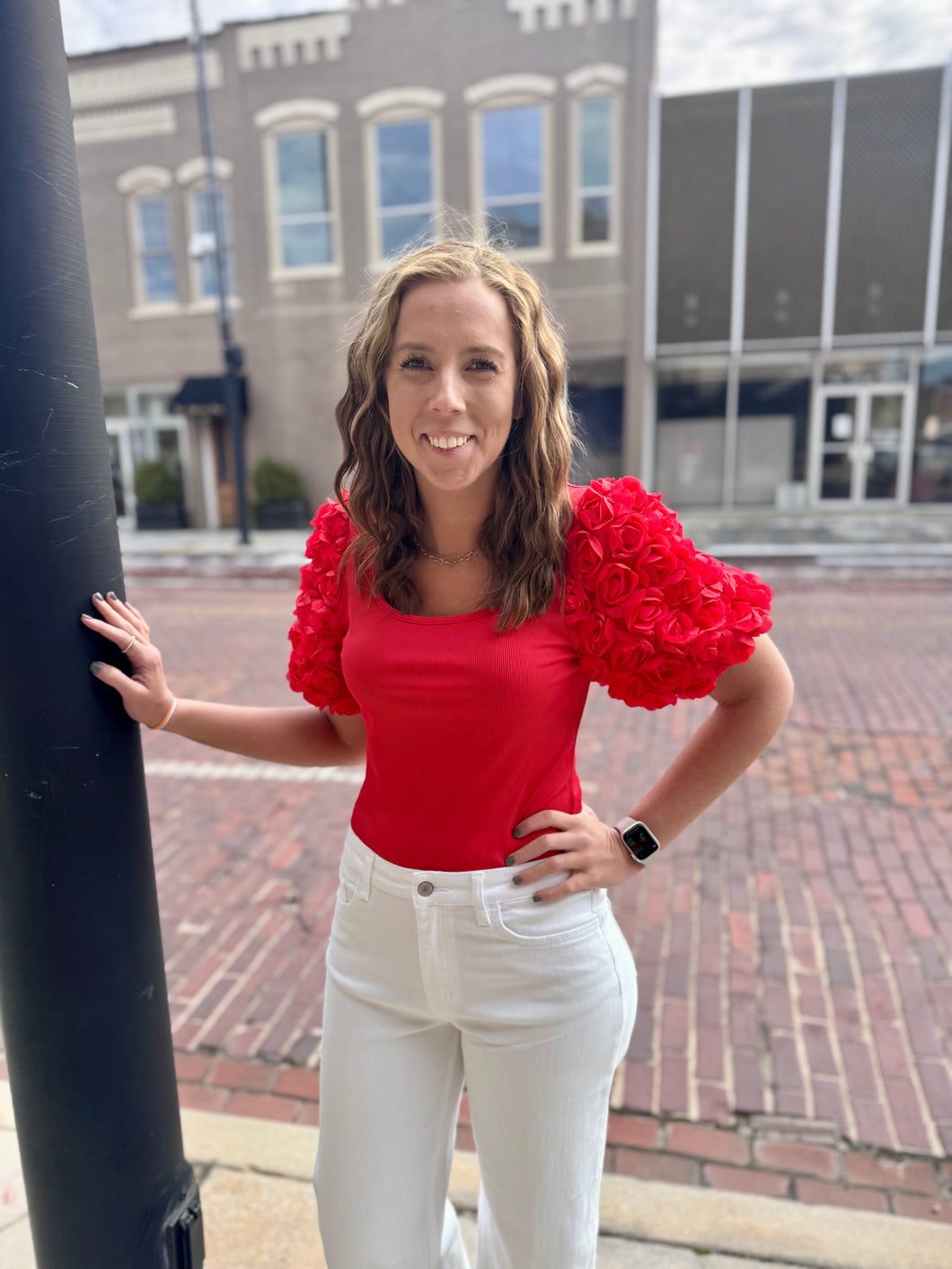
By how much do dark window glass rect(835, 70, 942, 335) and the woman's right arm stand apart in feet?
62.0

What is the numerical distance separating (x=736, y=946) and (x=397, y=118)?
18.1 m

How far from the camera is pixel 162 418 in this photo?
20312 millimetres

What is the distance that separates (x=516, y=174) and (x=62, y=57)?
712 inches

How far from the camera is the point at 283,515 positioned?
19109mm

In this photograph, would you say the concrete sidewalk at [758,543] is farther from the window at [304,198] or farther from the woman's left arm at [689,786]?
the woman's left arm at [689,786]

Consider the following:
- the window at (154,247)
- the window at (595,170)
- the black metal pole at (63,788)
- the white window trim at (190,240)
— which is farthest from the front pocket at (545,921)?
the window at (154,247)

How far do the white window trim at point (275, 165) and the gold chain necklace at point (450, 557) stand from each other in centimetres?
1852

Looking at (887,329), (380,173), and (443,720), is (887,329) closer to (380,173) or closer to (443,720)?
(380,173)

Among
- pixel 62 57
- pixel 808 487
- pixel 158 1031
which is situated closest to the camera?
pixel 62 57

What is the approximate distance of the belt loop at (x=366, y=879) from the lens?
1.67 metres

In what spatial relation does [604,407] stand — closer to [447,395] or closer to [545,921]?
[447,395]

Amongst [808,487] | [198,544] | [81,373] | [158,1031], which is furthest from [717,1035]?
[808,487]

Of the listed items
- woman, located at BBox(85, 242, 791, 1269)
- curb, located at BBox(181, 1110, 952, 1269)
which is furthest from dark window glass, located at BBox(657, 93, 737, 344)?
woman, located at BBox(85, 242, 791, 1269)

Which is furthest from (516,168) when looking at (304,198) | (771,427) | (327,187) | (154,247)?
(154,247)
